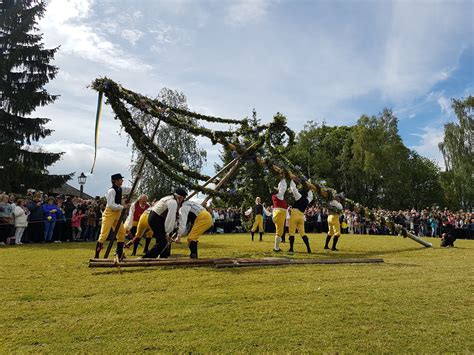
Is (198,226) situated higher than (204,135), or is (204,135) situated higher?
Answer: (204,135)

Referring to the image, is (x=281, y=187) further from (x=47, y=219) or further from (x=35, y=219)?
(x=35, y=219)

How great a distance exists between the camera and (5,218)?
617 inches

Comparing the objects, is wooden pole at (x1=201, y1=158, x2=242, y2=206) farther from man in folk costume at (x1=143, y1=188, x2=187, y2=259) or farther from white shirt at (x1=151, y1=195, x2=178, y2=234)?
white shirt at (x1=151, y1=195, x2=178, y2=234)

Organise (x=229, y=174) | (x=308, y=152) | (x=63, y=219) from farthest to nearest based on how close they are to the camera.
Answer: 1. (x=308, y=152)
2. (x=63, y=219)
3. (x=229, y=174)

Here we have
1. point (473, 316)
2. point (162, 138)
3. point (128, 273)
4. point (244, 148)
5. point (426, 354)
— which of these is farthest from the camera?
point (162, 138)

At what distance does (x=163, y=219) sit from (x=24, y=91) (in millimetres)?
19545

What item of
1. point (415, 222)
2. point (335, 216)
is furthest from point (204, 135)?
point (415, 222)

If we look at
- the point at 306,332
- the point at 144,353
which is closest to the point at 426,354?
the point at 306,332

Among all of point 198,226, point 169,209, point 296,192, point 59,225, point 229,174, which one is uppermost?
point 229,174

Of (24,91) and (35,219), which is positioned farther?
(24,91)

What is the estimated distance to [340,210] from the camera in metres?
14.1

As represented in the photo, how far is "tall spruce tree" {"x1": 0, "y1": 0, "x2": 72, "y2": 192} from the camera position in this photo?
24.2 metres

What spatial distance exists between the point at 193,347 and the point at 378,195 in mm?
52265

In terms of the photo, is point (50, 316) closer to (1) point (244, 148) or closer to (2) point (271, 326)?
(2) point (271, 326)
